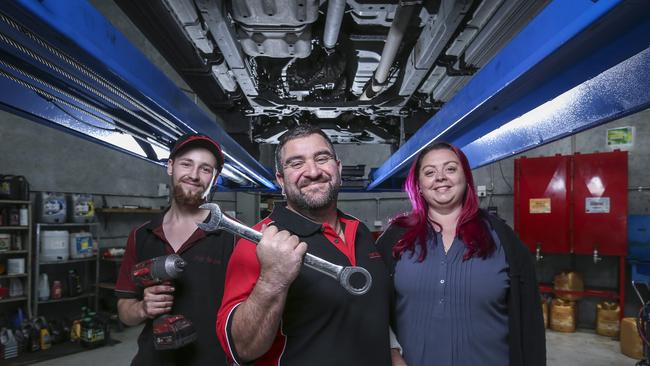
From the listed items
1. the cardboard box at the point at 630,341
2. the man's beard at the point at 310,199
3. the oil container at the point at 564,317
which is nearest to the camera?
the man's beard at the point at 310,199

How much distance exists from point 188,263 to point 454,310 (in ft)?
3.22

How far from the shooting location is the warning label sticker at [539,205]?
500 cm

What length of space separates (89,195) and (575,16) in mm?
6067

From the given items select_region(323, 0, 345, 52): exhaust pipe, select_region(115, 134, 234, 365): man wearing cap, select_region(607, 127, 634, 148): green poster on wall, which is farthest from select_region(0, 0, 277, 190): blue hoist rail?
select_region(607, 127, 634, 148): green poster on wall

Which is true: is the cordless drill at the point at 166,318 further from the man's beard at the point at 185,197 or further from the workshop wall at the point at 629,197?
the workshop wall at the point at 629,197

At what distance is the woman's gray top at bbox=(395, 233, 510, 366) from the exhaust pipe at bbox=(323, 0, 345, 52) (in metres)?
1.09

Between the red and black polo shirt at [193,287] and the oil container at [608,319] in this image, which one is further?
the oil container at [608,319]

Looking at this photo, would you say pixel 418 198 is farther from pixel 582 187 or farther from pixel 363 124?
pixel 582 187

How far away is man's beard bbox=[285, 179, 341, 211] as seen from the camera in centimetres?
118

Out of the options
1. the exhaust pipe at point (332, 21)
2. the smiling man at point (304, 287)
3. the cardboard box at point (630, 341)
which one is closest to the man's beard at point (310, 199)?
the smiling man at point (304, 287)

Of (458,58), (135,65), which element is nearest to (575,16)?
(135,65)

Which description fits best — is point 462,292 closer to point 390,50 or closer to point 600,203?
point 390,50

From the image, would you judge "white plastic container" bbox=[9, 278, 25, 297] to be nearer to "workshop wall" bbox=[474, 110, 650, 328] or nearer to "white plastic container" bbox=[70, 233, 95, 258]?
"white plastic container" bbox=[70, 233, 95, 258]

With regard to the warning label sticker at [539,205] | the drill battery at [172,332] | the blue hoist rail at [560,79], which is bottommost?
the drill battery at [172,332]
